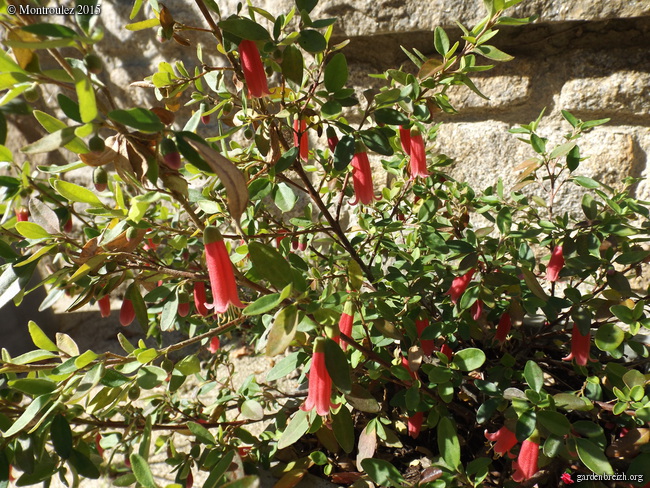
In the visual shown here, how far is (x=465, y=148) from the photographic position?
4.44 ft

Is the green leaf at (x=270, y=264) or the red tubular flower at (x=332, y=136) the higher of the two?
the red tubular flower at (x=332, y=136)

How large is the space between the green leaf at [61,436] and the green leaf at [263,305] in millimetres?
325

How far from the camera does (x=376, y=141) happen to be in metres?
0.69

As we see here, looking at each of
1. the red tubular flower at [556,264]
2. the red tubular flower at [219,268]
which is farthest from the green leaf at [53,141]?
the red tubular flower at [556,264]

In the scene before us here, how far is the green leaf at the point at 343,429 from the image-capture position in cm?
70

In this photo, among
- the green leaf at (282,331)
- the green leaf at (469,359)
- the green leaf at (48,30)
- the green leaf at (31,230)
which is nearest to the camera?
the green leaf at (48,30)

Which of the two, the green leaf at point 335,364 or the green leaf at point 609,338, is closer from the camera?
the green leaf at point 335,364

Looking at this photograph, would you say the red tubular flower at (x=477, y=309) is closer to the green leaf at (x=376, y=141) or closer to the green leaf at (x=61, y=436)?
the green leaf at (x=376, y=141)

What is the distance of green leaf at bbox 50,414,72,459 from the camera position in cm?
61

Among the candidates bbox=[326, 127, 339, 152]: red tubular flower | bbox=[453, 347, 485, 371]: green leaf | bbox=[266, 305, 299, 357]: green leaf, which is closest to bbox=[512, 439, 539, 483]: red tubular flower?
bbox=[453, 347, 485, 371]: green leaf

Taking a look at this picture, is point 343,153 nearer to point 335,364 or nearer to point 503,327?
point 335,364

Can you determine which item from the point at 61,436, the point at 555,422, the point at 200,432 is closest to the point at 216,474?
the point at 200,432

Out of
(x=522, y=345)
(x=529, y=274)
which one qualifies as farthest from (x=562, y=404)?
(x=522, y=345)

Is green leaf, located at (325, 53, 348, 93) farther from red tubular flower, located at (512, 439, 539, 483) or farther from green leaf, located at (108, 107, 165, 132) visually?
red tubular flower, located at (512, 439, 539, 483)
